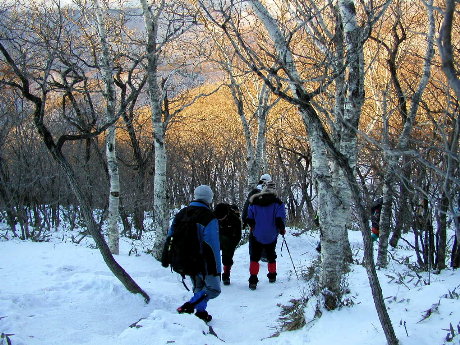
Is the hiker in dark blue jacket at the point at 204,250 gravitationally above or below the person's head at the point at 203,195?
below

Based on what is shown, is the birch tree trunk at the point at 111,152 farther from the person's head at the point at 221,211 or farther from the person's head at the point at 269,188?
the person's head at the point at 269,188

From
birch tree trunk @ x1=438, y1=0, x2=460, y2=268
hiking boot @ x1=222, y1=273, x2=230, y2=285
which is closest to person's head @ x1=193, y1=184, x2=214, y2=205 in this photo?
hiking boot @ x1=222, y1=273, x2=230, y2=285

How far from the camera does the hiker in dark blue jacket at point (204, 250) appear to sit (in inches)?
193

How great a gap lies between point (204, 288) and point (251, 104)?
11304 mm

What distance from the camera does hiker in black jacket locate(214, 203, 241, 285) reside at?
7.15 metres

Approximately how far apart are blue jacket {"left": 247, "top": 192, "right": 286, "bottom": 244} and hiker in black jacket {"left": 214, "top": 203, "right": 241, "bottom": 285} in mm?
273

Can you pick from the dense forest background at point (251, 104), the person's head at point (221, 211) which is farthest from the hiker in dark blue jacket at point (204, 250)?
the person's head at point (221, 211)

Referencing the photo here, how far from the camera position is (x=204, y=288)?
509cm

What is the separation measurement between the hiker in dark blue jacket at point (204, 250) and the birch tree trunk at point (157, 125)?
371 centimetres

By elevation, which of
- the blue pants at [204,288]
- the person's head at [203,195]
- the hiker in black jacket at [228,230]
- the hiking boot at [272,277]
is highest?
the person's head at [203,195]

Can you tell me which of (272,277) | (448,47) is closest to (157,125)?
(272,277)

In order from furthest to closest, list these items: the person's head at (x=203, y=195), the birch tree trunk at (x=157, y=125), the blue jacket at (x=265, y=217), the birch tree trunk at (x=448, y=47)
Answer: the birch tree trunk at (x=157, y=125) < the blue jacket at (x=265, y=217) < the person's head at (x=203, y=195) < the birch tree trunk at (x=448, y=47)

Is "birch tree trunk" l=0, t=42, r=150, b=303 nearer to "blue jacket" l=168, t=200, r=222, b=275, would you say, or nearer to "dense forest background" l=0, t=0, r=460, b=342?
"dense forest background" l=0, t=0, r=460, b=342

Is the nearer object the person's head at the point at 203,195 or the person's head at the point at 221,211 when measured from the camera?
the person's head at the point at 203,195
